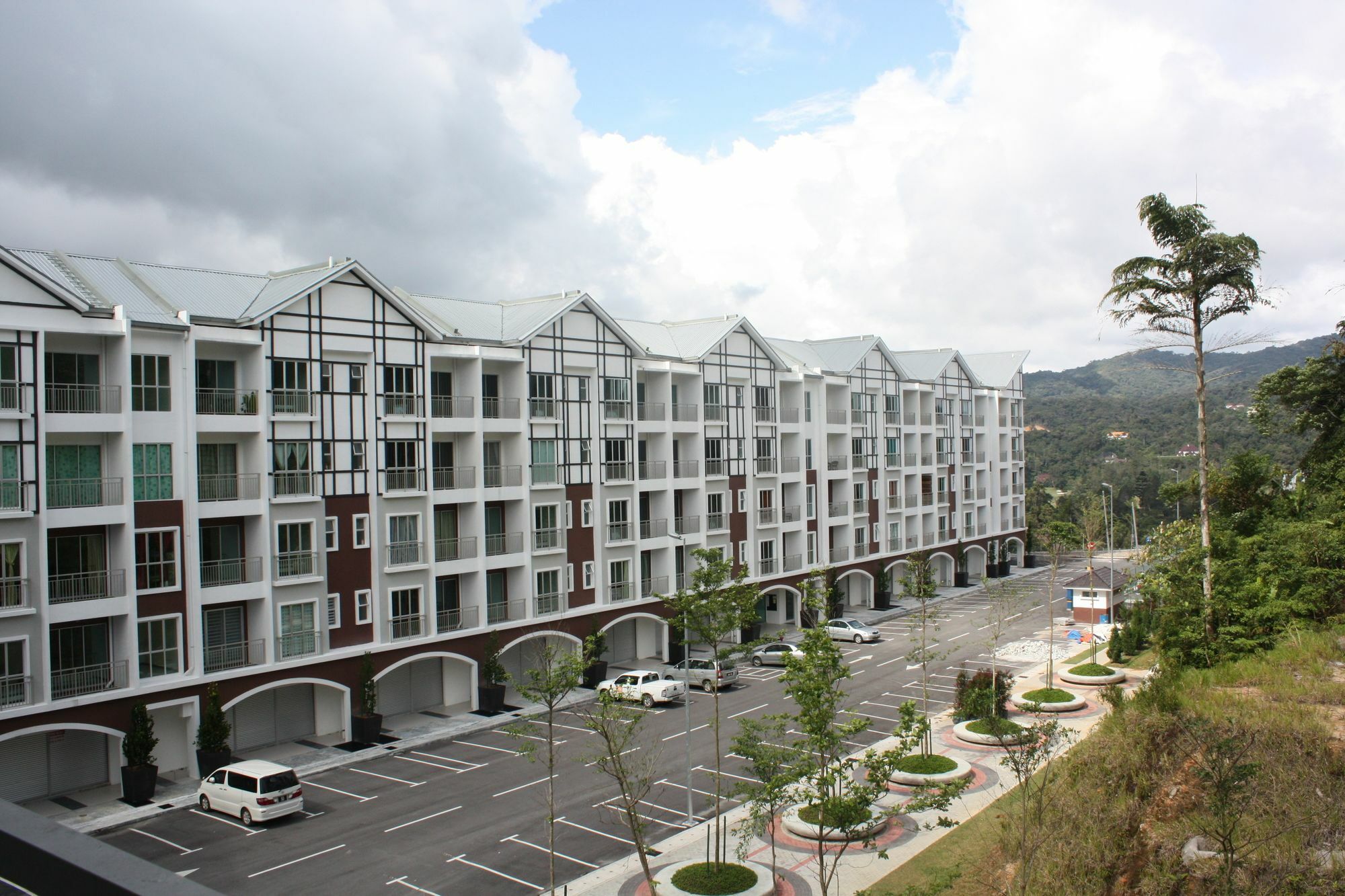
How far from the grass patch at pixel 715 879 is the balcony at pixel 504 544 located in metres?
18.7

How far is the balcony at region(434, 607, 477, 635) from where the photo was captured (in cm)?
3653

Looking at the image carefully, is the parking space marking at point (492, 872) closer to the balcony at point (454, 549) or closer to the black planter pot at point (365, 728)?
the black planter pot at point (365, 728)

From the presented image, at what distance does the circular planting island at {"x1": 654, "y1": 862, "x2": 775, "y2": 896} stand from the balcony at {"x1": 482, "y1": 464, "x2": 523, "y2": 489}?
1902 centimetres

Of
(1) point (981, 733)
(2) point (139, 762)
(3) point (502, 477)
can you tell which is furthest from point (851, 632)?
(2) point (139, 762)

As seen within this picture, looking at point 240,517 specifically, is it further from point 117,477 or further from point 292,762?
point 292,762

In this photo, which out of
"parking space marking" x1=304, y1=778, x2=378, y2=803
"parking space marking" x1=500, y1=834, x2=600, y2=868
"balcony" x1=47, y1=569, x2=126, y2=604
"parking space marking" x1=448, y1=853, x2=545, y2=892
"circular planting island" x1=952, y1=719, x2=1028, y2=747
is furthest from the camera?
"circular planting island" x1=952, y1=719, x2=1028, y2=747

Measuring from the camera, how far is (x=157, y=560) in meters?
29.4

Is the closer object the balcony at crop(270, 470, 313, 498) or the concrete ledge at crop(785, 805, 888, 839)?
the concrete ledge at crop(785, 805, 888, 839)

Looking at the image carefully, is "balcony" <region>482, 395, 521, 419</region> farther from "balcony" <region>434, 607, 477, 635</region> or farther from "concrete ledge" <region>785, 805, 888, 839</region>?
"concrete ledge" <region>785, 805, 888, 839</region>

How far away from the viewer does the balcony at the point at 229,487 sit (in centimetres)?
3100

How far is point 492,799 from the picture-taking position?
27766mm

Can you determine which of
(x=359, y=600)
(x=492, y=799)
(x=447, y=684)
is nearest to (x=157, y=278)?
(x=359, y=600)

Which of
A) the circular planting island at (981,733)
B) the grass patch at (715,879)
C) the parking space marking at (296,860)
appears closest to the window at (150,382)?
the parking space marking at (296,860)

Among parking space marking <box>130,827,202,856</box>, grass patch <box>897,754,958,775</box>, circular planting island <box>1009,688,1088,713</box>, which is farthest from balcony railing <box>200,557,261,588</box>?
circular planting island <box>1009,688,1088,713</box>
